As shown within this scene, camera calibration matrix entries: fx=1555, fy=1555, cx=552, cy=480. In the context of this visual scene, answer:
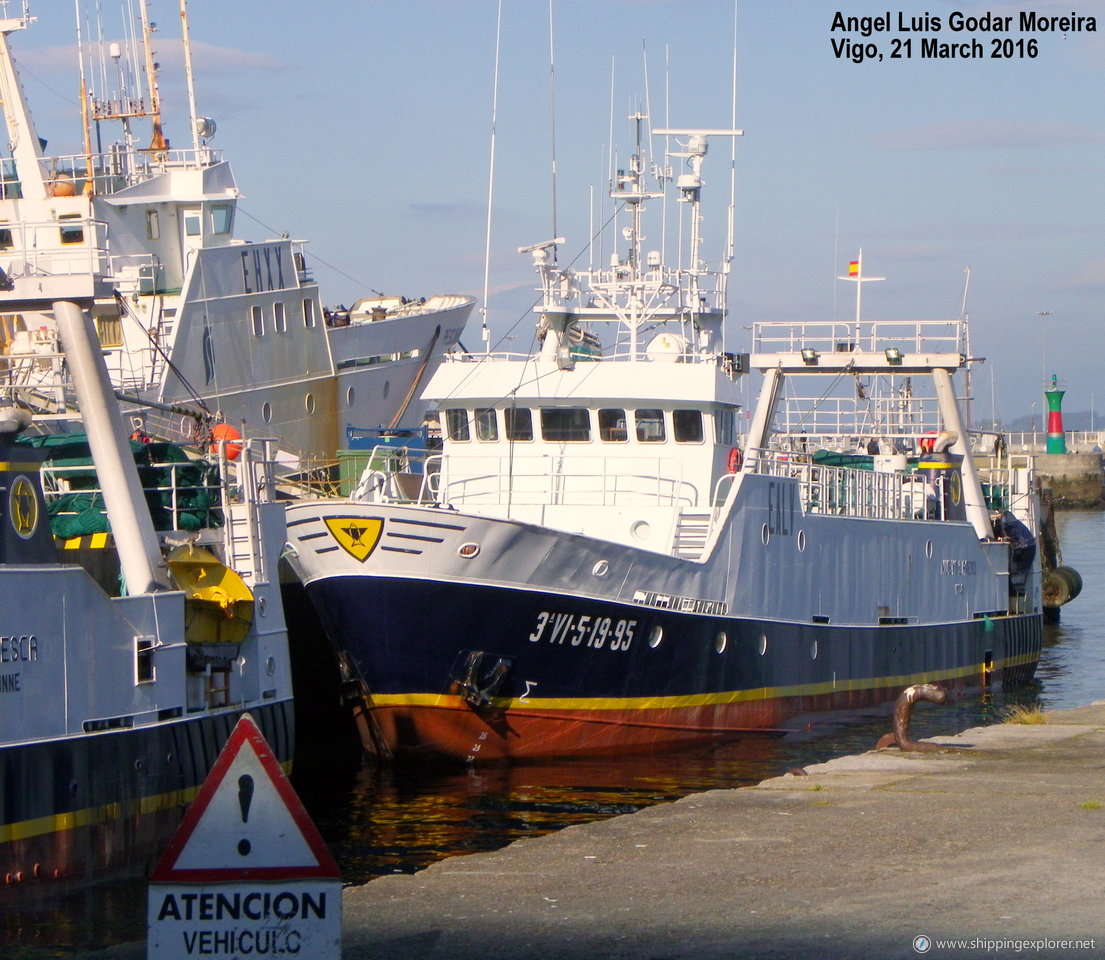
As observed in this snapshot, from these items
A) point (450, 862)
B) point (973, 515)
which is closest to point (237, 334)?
point (973, 515)

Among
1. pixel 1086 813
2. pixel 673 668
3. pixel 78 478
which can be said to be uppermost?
pixel 78 478

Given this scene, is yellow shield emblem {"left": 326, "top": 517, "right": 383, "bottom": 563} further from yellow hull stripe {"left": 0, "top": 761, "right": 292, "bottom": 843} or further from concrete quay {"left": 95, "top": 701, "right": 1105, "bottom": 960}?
concrete quay {"left": 95, "top": 701, "right": 1105, "bottom": 960}

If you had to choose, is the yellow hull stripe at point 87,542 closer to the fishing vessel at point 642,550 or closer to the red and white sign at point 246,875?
the fishing vessel at point 642,550

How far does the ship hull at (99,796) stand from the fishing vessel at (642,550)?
3.70m

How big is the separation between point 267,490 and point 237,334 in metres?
14.2

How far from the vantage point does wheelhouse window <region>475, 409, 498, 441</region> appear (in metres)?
20.5

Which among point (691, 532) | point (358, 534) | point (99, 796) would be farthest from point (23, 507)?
point (691, 532)

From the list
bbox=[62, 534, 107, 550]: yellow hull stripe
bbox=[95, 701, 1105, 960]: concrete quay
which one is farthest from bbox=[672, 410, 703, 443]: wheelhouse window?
bbox=[95, 701, 1105, 960]: concrete quay

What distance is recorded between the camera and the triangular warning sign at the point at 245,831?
4.90m

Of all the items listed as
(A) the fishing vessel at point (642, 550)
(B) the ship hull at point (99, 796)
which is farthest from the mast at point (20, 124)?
(B) the ship hull at point (99, 796)

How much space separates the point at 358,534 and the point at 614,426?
183 inches

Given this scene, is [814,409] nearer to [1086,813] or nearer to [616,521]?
[616,521]

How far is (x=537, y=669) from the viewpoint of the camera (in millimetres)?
17203

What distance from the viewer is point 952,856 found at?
8.87m
